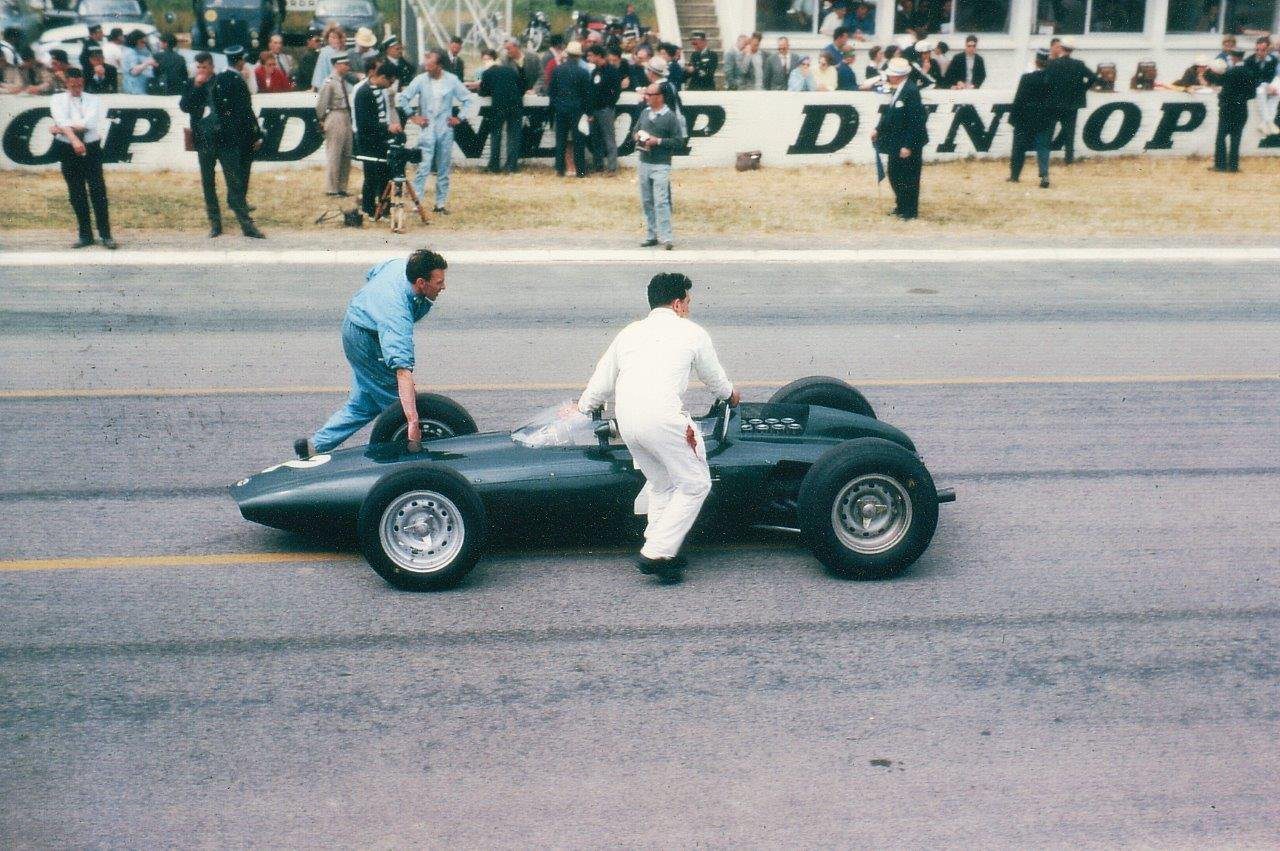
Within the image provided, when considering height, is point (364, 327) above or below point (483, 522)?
above

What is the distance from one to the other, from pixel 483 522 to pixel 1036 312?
8.88m

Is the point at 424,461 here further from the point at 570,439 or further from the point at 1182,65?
the point at 1182,65

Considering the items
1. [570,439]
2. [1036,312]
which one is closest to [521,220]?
[1036,312]

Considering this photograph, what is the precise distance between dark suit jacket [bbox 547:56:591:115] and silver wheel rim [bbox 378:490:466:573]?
1621cm

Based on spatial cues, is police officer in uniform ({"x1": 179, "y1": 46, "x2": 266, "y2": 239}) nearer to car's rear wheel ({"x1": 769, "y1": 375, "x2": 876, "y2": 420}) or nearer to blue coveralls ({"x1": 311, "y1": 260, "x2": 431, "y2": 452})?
blue coveralls ({"x1": 311, "y1": 260, "x2": 431, "y2": 452})

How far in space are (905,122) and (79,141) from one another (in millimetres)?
9864

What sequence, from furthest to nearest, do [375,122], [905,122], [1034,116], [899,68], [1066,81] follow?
[1066,81] → [1034,116] → [905,122] → [899,68] → [375,122]

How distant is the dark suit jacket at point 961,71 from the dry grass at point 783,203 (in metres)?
2.23

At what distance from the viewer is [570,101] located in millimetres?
22344

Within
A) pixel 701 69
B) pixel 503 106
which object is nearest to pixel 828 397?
pixel 503 106

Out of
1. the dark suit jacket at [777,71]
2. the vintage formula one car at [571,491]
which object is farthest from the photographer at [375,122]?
the vintage formula one car at [571,491]

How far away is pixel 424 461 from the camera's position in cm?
714

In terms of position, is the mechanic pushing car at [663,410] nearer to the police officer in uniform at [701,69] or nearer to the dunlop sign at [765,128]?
the dunlop sign at [765,128]

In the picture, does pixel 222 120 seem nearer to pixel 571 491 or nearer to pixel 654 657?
pixel 571 491
